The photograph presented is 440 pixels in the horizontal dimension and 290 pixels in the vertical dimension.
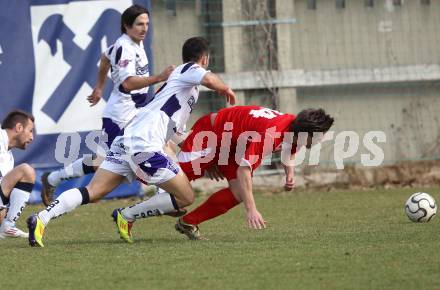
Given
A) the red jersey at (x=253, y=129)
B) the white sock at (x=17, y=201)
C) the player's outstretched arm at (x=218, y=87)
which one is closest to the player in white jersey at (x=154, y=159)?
the player's outstretched arm at (x=218, y=87)

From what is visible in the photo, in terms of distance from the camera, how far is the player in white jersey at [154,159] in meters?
8.26

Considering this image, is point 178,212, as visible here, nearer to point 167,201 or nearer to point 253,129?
point 167,201

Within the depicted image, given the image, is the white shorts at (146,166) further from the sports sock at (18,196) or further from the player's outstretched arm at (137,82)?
the sports sock at (18,196)

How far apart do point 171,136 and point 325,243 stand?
1.56 m

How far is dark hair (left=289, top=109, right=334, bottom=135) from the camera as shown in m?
8.02

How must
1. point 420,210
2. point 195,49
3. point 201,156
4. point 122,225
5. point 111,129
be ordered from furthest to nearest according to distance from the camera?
point 111,129
point 420,210
point 201,156
point 122,225
point 195,49

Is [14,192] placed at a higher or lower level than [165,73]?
lower

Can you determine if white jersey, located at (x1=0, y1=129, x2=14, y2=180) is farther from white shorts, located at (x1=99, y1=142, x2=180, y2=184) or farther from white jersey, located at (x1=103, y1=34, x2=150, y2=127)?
white jersey, located at (x1=103, y1=34, x2=150, y2=127)

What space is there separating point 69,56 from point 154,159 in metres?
5.14

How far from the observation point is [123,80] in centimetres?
981

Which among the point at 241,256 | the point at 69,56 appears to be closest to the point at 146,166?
the point at 241,256

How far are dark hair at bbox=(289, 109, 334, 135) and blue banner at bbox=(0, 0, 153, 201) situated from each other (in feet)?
17.2

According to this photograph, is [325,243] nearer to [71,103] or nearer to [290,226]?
[290,226]

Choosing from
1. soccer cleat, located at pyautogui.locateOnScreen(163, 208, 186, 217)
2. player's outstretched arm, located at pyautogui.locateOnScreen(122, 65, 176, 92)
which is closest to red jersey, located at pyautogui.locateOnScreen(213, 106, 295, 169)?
soccer cleat, located at pyautogui.locateOnScreen(163, 208, 186, 217)
